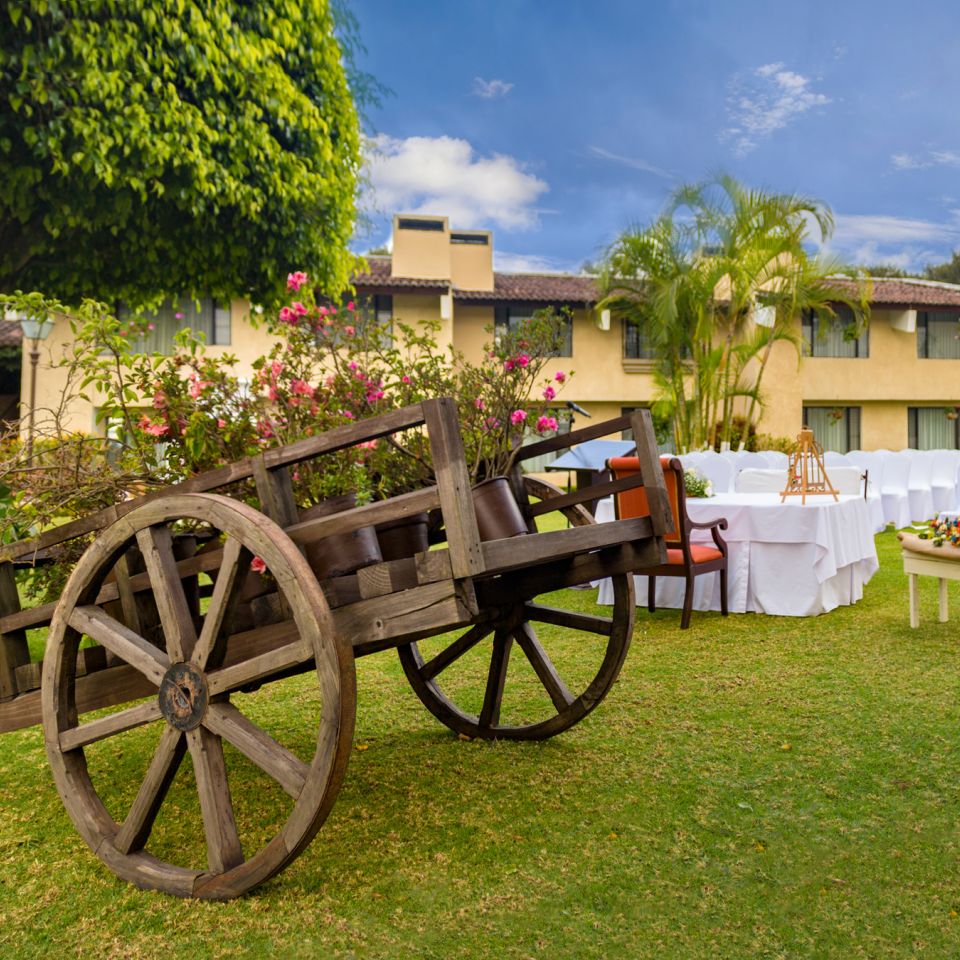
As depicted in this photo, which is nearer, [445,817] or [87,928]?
[87,928]

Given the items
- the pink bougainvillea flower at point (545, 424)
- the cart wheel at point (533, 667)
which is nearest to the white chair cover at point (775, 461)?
the cart wheel at point (533, 667)

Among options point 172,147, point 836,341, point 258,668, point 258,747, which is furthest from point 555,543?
point 836,341

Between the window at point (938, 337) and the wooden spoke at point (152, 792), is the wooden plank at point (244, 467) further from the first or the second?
the window at point (938, 337)

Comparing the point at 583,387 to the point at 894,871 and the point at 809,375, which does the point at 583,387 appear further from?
the point at 894,871

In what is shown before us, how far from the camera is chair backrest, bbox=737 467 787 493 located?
10.3 metres

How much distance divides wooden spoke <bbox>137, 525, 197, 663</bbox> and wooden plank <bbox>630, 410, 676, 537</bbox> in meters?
1.48

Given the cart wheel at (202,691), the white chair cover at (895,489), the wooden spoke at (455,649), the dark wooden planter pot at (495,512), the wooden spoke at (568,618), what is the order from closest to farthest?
the cart wheel at (202,691) → the dark wooden planter pot at (495,512) → the wooden spoke at (568,618) → the wooden spoke at (455,649) → the white chair cover at (895,489)

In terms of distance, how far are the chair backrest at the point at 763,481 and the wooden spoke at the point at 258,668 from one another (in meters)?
8.59

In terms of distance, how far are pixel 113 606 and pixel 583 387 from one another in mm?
22990

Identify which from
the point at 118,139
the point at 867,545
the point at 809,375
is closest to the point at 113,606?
the point at 118,139

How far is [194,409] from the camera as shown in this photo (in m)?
3.97

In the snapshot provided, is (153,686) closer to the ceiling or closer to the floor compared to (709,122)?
closer to the floor

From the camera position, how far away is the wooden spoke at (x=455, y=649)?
4.02 m

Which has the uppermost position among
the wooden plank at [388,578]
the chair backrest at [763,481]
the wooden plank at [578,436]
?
the wooden plank at [578,436]
